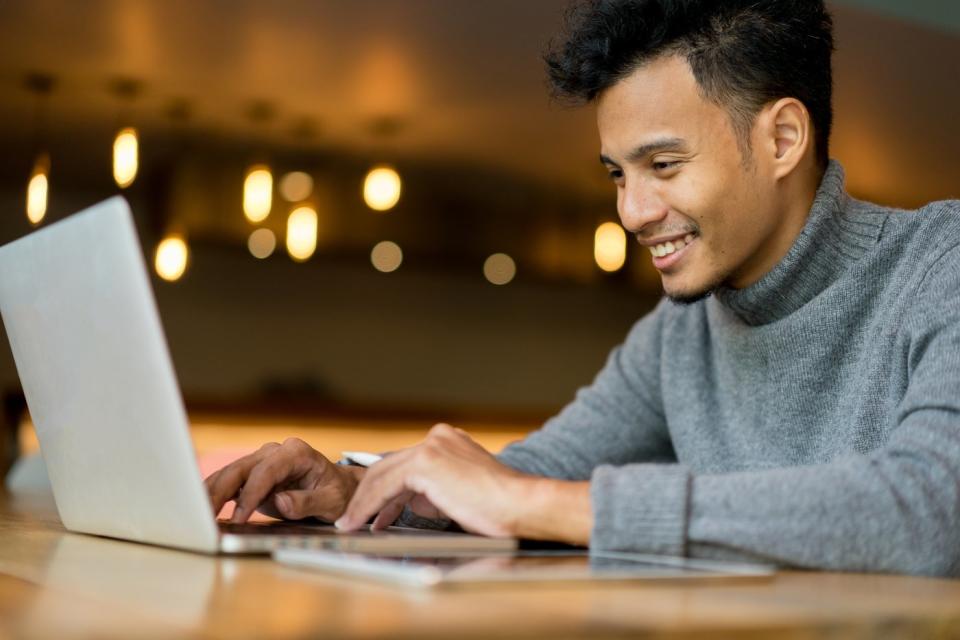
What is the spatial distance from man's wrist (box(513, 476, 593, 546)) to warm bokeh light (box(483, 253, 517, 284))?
4.86 metres

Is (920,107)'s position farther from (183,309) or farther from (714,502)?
(714,502)

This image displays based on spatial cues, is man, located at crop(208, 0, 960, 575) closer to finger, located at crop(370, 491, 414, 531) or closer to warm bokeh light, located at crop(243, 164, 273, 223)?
finger, located at crop(370, 491, 414, 531)

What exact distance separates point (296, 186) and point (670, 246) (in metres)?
3.93

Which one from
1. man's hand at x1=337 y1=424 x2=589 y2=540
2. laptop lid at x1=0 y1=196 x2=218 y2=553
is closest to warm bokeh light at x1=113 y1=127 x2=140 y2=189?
laptop lid at x1=0 y1=196 x2=218 y2=553

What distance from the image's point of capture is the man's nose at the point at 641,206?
4.81 feet

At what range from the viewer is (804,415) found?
1444 millimetres

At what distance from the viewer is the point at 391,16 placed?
3.88m

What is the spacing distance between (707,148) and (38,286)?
0.81m

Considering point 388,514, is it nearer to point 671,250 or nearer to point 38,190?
point 671,250

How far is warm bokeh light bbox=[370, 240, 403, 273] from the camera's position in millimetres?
5480


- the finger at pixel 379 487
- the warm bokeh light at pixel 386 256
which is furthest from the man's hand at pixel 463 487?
the warm bokeh light at pixel 386 256

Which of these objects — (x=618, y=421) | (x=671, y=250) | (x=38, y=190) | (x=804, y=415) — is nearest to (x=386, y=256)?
(x=38, y=190)

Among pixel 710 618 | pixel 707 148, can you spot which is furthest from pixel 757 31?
pixel 710 618

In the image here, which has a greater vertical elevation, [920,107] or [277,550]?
[920,107]
